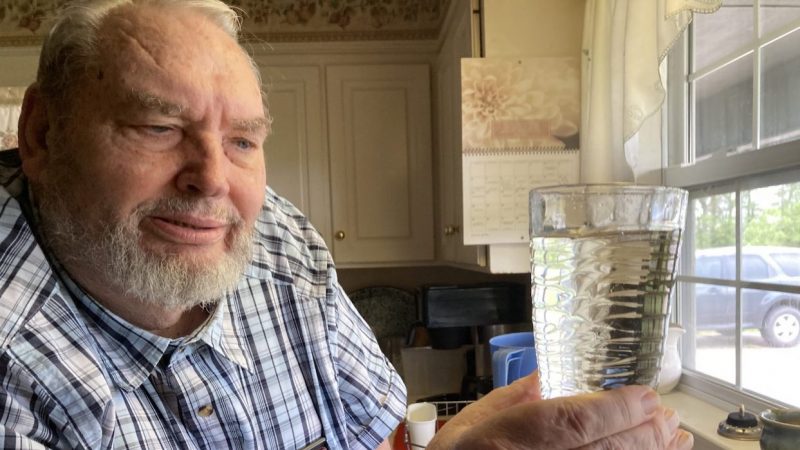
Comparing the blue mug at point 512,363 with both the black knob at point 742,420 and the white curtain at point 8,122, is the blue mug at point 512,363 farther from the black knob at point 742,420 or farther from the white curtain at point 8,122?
the white curtain at point 8,122

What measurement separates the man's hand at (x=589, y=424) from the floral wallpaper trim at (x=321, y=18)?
6.92 ft

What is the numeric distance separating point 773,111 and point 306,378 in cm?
106

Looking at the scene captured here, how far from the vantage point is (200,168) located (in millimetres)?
759

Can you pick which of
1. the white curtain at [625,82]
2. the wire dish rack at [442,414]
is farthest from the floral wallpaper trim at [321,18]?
the wire dish rack at [442,414]

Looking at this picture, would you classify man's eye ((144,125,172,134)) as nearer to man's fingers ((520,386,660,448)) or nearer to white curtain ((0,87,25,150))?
man's fingers ((520,386,660,448))

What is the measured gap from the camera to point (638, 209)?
0.41 m

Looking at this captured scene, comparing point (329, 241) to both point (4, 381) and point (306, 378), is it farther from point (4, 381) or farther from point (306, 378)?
point (4, 381)

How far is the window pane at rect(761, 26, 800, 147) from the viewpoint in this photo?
1003 mm

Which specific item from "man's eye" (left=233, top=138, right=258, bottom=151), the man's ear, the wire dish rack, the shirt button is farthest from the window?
the man's ear

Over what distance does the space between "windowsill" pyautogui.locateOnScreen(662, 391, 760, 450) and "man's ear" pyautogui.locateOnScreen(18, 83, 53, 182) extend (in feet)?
4.14

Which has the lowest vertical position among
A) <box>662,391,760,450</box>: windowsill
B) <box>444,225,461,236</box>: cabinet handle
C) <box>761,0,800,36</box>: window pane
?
<box>662,391,760,450</box>: windowsill

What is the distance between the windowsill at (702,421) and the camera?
3.28 feet

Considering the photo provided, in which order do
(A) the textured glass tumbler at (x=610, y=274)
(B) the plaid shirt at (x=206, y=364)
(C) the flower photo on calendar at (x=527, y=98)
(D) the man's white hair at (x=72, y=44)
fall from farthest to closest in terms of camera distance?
(C) the flower photo on calendar at (x=527, y=98) → (D) the man's white hair at (x=72, y=44) → (B) the plaid shirt at (x=206, y=364) → (A) the textured glass tumbler at (x=610, y=274)

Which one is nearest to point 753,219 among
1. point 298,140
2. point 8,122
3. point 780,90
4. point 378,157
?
point 780,90
